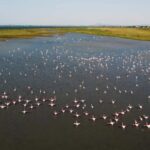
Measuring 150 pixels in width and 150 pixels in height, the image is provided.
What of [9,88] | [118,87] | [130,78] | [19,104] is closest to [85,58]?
[130,78]

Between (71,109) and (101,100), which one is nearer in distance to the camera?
(71,109)

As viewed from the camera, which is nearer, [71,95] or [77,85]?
[71,95]

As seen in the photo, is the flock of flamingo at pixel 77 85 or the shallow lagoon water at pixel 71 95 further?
the flock of flamingo at pixel 77 85

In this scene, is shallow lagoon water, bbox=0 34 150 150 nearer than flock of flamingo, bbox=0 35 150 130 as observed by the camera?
Yes

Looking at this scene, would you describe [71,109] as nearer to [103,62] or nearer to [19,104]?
[19,104]

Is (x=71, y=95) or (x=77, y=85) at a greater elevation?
(x=71, y=95)

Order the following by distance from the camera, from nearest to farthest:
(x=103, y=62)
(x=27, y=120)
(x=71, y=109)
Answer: (x=27, y=120) < (x=71, y=109) < (x=103, y=62)
